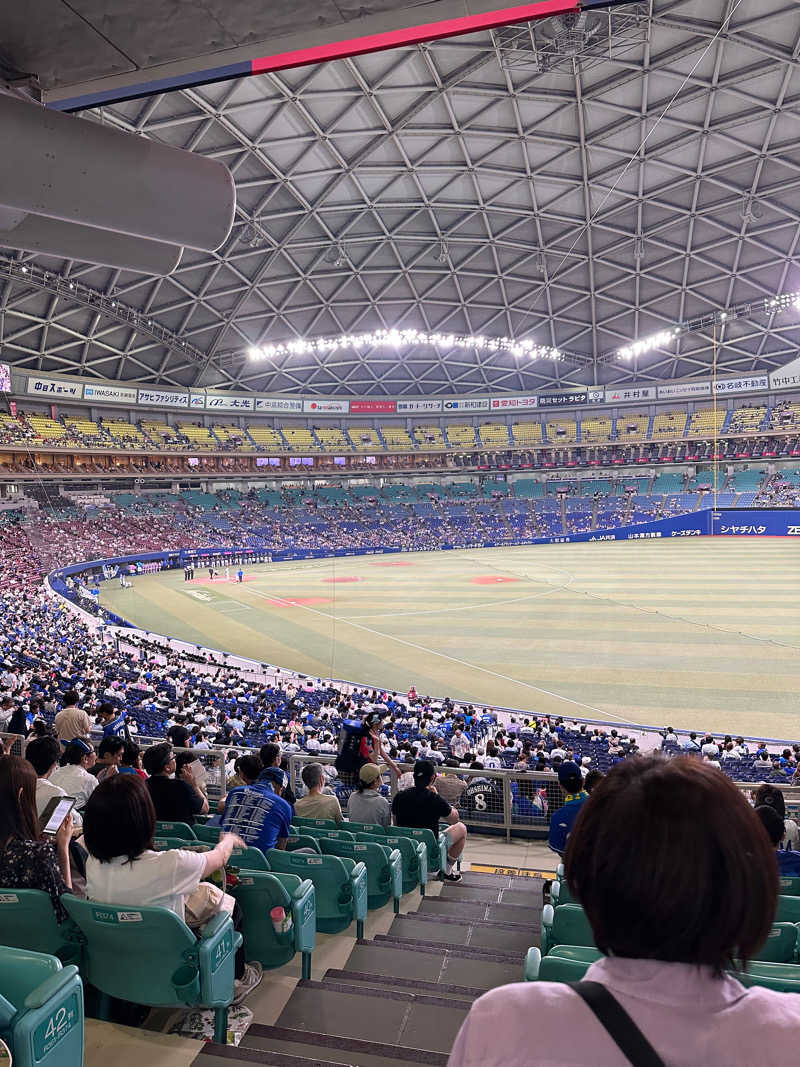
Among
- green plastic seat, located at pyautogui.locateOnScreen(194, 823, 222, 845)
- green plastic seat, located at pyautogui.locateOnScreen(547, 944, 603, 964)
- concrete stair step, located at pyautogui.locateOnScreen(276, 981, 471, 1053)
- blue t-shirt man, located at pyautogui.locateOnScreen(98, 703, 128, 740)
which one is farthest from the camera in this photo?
blue t-shirt man, located at pyautogui.locateOnScreen(98, 703, 128, 740)

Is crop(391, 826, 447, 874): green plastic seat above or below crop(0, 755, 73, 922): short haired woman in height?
below

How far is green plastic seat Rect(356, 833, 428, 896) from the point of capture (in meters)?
6.30

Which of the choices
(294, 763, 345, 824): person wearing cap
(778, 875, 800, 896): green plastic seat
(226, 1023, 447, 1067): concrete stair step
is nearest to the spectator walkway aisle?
(226, 1023, 447, 1067): concrete stair step

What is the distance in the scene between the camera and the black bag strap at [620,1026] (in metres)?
1.12

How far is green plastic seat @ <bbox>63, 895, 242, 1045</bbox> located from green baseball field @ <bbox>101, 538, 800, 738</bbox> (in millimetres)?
15459

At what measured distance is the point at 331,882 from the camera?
4820mm

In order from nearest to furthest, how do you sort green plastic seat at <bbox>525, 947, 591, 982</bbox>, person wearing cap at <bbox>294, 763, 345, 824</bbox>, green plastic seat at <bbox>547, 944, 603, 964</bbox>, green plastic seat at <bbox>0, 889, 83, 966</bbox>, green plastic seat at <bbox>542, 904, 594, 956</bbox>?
green plastic seat at <bbox>525, 947, 591, 982</bbox> < green plastic seat at <bbox>547, 944, 603, 964</bbox> < green plastic seat at <bbox>0, 889, 83, 966</bbox> < green plastic seat at <bbox>542, 904, 594, 956</bbox> < person wearing cap at <bbox>294, 763, 345, 824</bbox>

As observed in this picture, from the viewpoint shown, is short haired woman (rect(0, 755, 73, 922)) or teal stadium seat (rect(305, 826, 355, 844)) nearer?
short haired woman (rect(0, 755, 73, 922))

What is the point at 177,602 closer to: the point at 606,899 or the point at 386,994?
the point at 386,994

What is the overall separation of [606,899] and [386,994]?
3245 mm

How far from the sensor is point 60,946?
326 centimetres

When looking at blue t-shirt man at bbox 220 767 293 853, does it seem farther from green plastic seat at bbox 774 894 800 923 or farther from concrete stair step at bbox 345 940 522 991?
green plastic seat at bbox 774 894 800 923

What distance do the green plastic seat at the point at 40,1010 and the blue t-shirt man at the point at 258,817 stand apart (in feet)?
8.90

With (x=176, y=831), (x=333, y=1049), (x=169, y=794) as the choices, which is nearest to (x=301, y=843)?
(x=176, y=831)
